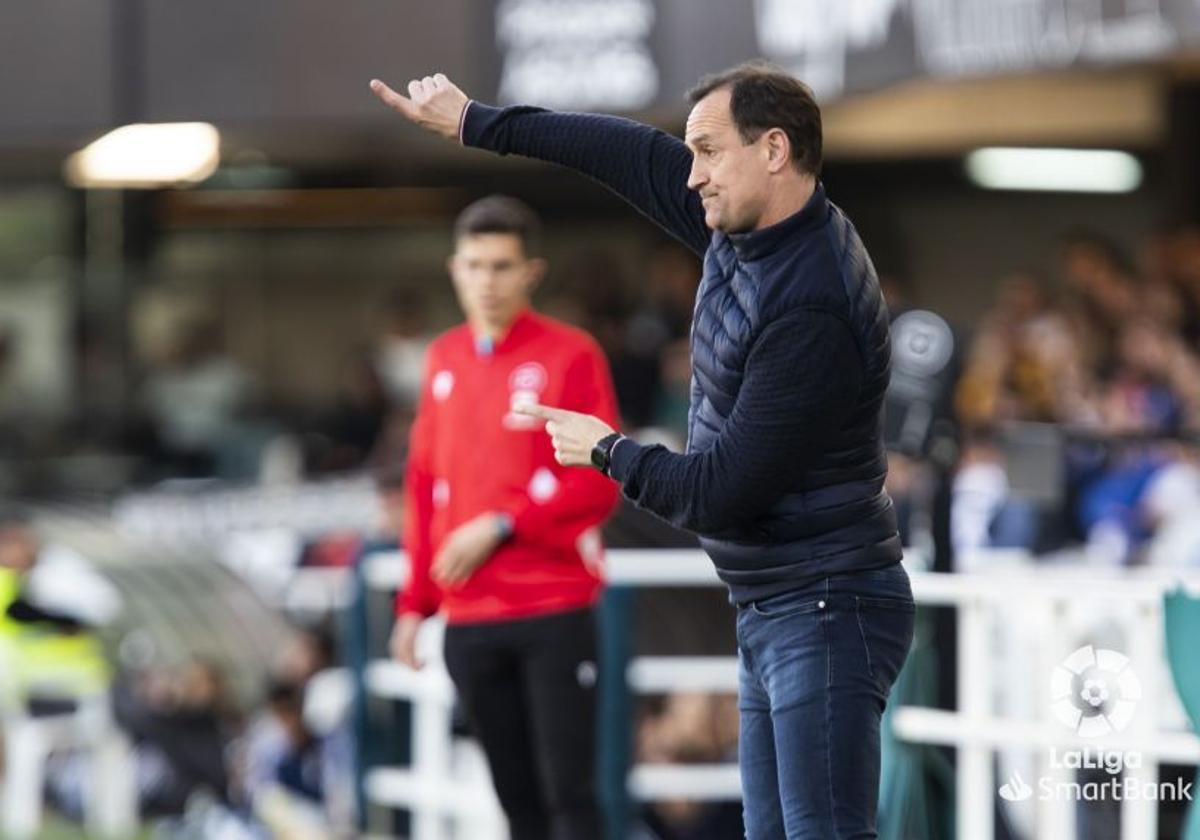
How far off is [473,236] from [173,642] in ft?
20.6

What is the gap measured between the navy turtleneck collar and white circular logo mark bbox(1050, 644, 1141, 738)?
224 cm

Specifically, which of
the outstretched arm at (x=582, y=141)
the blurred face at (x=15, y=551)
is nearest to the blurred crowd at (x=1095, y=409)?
the outstretched arm at (x=582, y=141)

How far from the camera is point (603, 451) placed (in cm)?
477

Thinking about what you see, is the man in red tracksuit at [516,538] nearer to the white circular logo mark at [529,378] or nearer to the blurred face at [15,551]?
the white circular logo mark at [529,378]

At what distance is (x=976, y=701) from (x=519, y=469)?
1546 millimetres

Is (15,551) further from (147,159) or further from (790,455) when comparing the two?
(790,455)

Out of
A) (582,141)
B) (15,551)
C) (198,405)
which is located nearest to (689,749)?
(582,141)

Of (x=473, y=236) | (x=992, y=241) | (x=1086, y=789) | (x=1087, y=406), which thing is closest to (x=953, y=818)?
(x=1086, y=789)

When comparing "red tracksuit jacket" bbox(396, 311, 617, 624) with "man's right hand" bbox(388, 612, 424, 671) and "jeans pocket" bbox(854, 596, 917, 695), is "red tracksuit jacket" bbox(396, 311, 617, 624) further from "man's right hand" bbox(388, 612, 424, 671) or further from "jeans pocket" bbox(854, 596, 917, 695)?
"jeans pocket" bbox(854, 596, 917, 695)

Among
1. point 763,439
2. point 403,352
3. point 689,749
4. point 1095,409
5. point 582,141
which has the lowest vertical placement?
point 689,749

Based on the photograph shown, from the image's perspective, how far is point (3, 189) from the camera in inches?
706

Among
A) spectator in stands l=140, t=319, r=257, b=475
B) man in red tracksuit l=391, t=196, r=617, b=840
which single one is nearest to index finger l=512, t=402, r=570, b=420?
man in red tracksuit l=391, t=196, r=617, b=840

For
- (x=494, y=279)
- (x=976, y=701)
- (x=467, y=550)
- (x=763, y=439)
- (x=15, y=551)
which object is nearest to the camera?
(x=763, y=439)

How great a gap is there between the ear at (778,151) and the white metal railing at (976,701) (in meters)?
2.24
